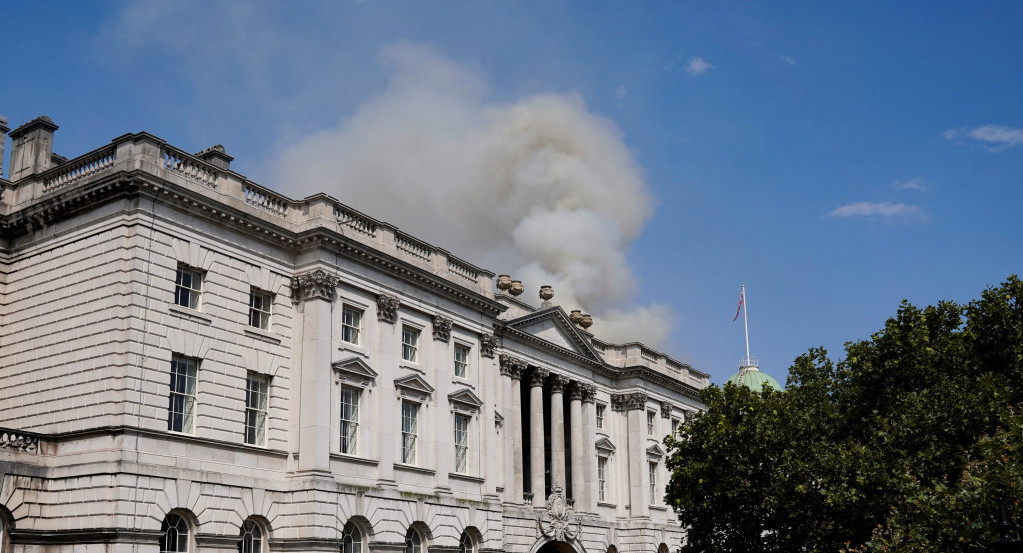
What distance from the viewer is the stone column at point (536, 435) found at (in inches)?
2135

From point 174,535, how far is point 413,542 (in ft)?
39.3

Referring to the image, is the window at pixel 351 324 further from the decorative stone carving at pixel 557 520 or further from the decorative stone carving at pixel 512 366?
the decorative stone carving at pixel 557 520

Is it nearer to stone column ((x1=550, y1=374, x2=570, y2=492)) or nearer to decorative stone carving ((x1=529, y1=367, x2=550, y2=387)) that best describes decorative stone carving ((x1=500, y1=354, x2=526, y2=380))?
decorative stone carving ((x1=529, y1=367, x2=550, y2=387))

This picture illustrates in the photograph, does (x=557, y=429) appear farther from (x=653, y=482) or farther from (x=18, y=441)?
(x=18, y=441)

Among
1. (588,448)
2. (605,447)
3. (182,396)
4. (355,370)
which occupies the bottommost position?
(182,396)

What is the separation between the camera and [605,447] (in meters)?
61.0

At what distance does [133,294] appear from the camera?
3344 centimetres

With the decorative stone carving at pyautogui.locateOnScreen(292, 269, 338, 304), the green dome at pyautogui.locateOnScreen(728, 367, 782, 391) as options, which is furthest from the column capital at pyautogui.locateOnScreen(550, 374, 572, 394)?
the green dome at pyautogui.locateOnScreen(728, 367, 782, 391)

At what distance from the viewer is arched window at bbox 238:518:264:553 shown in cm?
3648

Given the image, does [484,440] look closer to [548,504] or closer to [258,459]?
[548,504]

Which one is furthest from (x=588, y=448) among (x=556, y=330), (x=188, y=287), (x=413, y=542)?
(x=188, y=287)

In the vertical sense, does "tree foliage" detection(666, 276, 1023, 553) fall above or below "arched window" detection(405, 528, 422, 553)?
above

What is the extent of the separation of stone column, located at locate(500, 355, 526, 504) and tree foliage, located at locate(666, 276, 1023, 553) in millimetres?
8594

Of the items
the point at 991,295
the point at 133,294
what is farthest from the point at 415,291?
the point at 991,295
